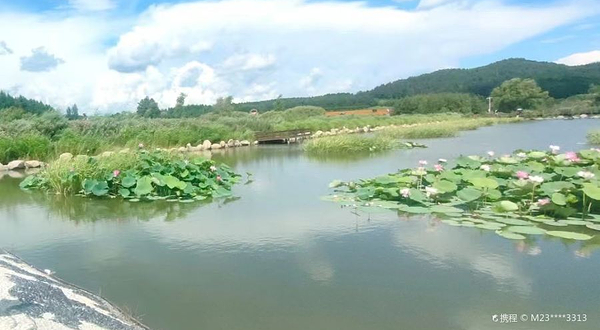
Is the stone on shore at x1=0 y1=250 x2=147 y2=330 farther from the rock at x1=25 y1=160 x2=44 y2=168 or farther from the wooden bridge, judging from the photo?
the wooden bridge

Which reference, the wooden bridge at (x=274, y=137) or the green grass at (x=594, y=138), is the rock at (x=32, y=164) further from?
the green grass at (x=594, y=138)

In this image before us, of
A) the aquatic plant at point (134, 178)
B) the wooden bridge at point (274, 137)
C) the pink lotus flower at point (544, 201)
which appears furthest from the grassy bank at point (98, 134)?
the pink lotus flower at point (544, 201)

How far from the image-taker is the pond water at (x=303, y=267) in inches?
102

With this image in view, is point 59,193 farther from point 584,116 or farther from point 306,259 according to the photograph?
point 584,116

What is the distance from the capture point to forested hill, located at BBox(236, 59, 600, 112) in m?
59.8

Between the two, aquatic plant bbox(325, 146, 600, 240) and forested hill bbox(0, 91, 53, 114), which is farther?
forested hill bbox(0, 91, 53, 114)

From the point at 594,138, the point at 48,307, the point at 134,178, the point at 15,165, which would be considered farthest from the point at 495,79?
the point at 48,307

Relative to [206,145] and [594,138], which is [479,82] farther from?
[206,145]

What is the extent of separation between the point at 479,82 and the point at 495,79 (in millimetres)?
2075

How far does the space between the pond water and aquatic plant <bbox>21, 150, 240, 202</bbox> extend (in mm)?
596

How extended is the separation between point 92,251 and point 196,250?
85cm

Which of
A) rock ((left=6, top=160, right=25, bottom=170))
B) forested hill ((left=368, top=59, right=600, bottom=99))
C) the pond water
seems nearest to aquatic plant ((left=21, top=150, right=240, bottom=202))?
the pond water

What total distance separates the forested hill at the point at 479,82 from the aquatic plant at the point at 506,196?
50.5 metres

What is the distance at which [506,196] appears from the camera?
4918mm
